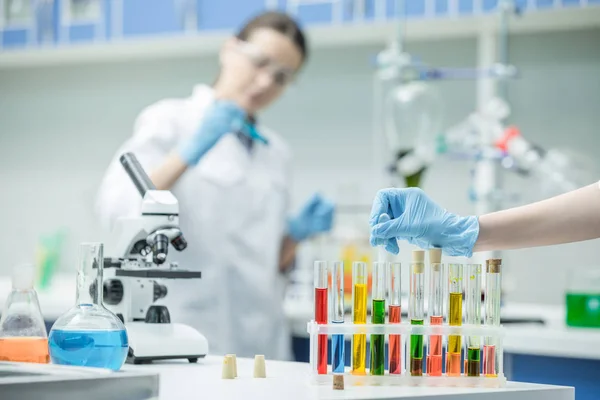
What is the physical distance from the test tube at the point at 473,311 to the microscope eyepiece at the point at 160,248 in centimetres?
58

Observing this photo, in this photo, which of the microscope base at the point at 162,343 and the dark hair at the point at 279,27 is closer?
the microscope base at the point at 162,343

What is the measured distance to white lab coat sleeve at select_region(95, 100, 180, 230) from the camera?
278 centimetres

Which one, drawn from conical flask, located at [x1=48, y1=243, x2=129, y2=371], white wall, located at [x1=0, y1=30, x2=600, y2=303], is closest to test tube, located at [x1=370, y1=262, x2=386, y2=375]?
conical flask, located at [x1=48, y1=243, x2=129, y2=371]

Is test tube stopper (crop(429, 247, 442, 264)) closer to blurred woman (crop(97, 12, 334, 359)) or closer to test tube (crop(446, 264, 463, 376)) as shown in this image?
test tube (crop(446, 264, 463, 376))

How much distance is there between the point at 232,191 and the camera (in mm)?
3074

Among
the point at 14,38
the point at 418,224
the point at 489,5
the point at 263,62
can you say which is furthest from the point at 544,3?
the point at 14,38

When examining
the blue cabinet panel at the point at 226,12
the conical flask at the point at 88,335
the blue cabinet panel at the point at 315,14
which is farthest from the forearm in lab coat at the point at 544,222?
the blue cabinet panel at the point at 226,12

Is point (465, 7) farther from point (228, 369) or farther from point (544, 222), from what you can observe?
point (228, 369)

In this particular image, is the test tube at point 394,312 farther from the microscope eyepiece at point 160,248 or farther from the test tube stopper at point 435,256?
the microscope eyepiece at point 160,248

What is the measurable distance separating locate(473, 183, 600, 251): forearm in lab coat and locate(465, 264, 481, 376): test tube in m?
0.23

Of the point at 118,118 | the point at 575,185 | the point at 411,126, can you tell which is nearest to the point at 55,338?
the point at 411,126

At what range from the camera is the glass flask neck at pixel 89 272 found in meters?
1.43

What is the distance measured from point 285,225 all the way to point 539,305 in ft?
3.74

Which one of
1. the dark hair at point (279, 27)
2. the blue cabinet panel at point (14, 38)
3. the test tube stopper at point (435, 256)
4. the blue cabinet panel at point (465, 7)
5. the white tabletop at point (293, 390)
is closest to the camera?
the white tabletop at point (293, 390)
